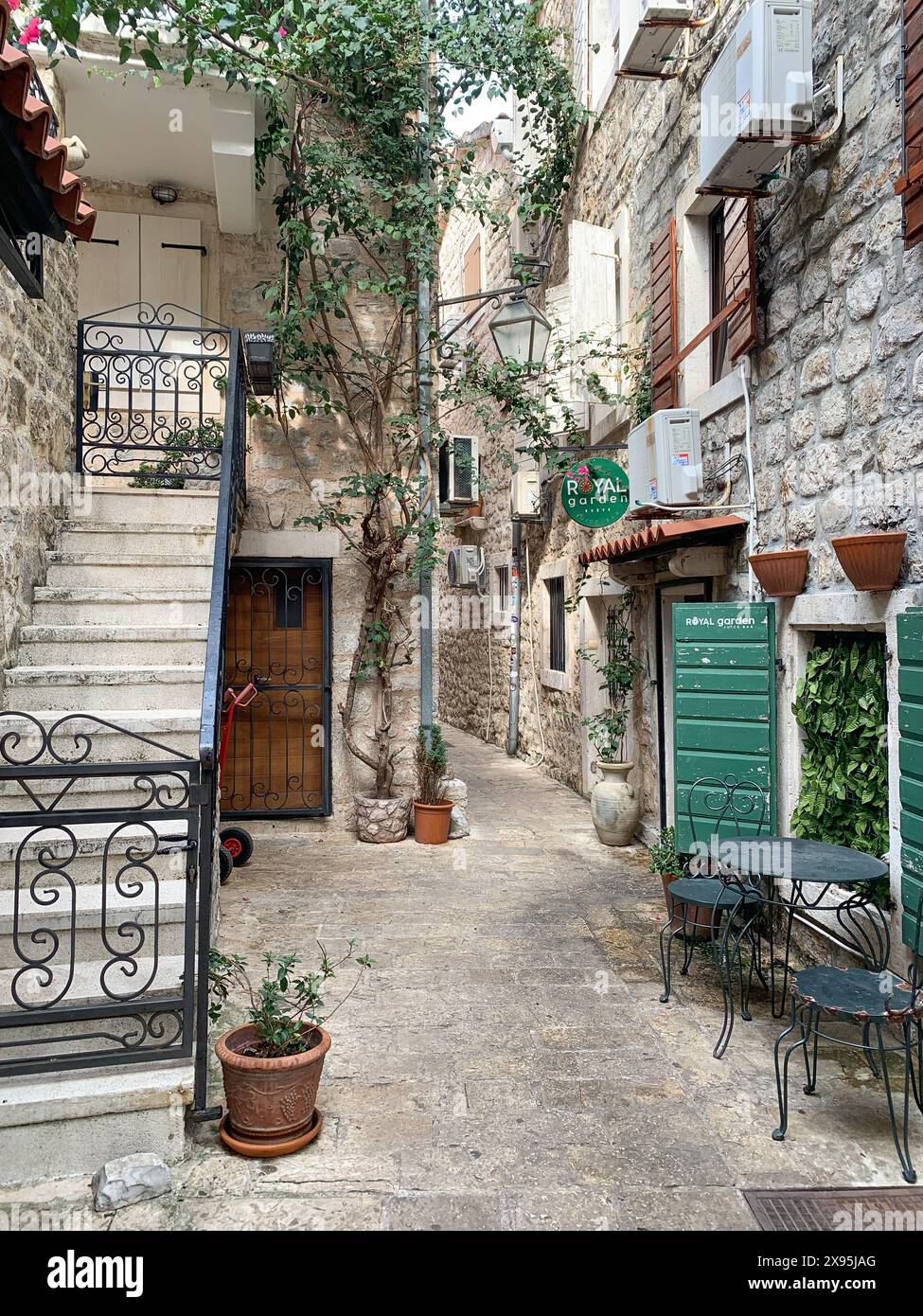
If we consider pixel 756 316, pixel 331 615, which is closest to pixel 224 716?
pixel 331 615

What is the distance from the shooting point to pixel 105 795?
12.6ft

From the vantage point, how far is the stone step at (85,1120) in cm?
255

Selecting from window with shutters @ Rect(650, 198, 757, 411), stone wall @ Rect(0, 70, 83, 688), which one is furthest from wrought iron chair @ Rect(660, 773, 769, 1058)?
stone wall @ Rect(0, 70, 83, 688)

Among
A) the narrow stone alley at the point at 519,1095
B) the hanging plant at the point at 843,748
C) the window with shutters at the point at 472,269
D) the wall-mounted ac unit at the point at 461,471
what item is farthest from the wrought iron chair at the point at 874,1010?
the window with shutters at the point at 472,269

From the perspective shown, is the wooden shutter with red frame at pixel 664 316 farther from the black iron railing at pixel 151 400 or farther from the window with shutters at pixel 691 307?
the black iron railing at pixel 151 400

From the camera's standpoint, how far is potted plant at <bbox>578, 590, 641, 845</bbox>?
22.4 feet

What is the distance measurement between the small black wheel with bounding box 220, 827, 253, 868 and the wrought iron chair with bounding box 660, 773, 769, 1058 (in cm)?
301

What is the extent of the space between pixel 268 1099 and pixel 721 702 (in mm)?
3046

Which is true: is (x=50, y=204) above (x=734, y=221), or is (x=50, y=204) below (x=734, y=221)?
below

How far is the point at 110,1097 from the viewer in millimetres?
2596

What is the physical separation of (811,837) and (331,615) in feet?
14.0

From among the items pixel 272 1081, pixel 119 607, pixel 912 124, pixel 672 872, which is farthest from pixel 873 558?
pixel 119 607

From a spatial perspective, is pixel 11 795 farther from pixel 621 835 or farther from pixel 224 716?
pixel 621 835

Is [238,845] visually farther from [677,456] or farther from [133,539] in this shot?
[677,456]
